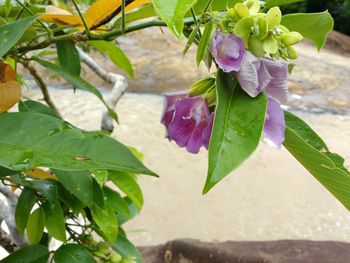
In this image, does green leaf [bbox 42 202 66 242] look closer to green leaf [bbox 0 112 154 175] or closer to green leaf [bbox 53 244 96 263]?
green leaf [bbox 53 244 96 263]

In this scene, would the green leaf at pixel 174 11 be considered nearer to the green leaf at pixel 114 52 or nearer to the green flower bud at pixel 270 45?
the green flower bud at pixel 270 45

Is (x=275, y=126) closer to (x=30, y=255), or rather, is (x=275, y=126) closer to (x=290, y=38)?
(x=290, y=38)

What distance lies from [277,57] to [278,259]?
3.44ft

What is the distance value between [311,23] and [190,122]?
160 millimetres

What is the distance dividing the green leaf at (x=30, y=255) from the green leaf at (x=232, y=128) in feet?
1.28

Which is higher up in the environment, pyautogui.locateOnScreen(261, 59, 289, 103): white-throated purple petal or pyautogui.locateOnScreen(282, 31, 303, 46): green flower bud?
pyautogui.locateOnScreen(282, 31, 303, 46): green flower bud

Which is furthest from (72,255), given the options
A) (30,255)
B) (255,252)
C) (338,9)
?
(338,9)

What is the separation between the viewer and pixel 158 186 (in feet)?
8.57

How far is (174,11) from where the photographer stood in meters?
0.27

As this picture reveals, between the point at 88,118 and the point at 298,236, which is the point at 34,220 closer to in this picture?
the point at 298,236

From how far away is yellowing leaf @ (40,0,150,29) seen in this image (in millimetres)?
498

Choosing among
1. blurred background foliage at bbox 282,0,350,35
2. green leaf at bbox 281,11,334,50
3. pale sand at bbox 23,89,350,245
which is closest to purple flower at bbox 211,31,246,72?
green leaf at bbox 281,11,334,50

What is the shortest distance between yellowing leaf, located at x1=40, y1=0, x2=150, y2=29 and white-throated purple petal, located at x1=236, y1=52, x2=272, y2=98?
24cm

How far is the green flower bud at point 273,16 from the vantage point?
29cm
